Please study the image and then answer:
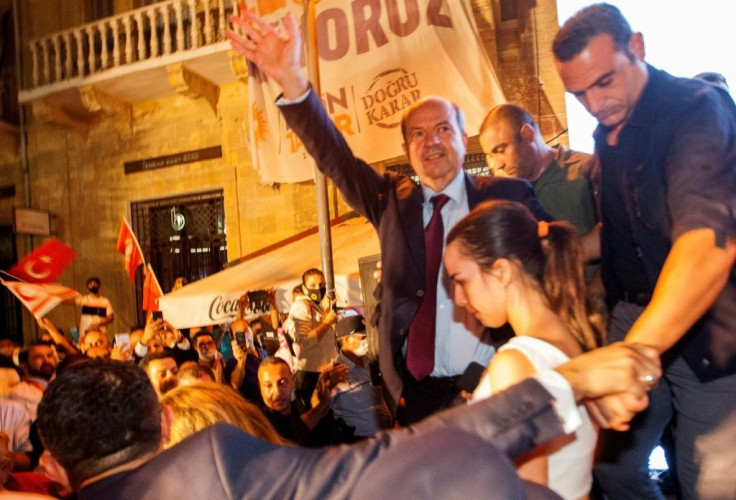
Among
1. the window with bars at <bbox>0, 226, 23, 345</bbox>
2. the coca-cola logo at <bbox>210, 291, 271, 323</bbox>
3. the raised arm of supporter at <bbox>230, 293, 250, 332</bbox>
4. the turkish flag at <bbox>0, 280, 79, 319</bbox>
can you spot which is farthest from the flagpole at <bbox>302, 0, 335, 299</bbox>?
the window with bars at <bbox>0, 226, 23, 345</bbox>

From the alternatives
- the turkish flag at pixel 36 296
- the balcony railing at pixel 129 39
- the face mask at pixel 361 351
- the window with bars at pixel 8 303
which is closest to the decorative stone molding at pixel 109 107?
the balcony railing at pixel 129 39

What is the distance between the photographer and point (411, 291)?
2381 mm

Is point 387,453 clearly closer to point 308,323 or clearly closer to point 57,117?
point 308,323

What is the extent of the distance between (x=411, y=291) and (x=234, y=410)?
2.58 ft

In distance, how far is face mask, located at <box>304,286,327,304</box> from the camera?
18.2ft

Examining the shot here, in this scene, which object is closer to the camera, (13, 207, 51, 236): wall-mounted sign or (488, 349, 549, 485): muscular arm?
(488, 349, 549, 485): muscular arm

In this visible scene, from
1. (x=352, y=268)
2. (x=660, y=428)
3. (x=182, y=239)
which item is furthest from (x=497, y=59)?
(x=660, y=428)

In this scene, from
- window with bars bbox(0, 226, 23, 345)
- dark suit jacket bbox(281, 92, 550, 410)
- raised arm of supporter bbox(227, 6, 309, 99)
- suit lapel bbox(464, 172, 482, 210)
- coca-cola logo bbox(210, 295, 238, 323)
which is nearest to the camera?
raised arm of supporter bbox(227, 6, 309, 99)

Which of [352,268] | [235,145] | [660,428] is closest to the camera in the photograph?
[660,428]

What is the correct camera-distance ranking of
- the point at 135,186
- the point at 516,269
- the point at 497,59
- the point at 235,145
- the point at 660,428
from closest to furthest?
1. the point at 516,269
2. the point at 660,428
3. the point at 497,59
4. the point at 235,145
5. the point at 135,186

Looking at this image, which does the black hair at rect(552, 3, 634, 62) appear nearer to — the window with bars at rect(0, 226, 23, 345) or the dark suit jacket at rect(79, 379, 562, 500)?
the dark suit jacket at rect(79, 379, 562, 500)

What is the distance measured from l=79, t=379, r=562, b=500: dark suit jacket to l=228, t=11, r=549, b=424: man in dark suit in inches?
59.5

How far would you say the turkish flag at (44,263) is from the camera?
8.07 meters

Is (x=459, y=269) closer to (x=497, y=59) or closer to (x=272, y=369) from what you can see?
(x=272, y=369)
